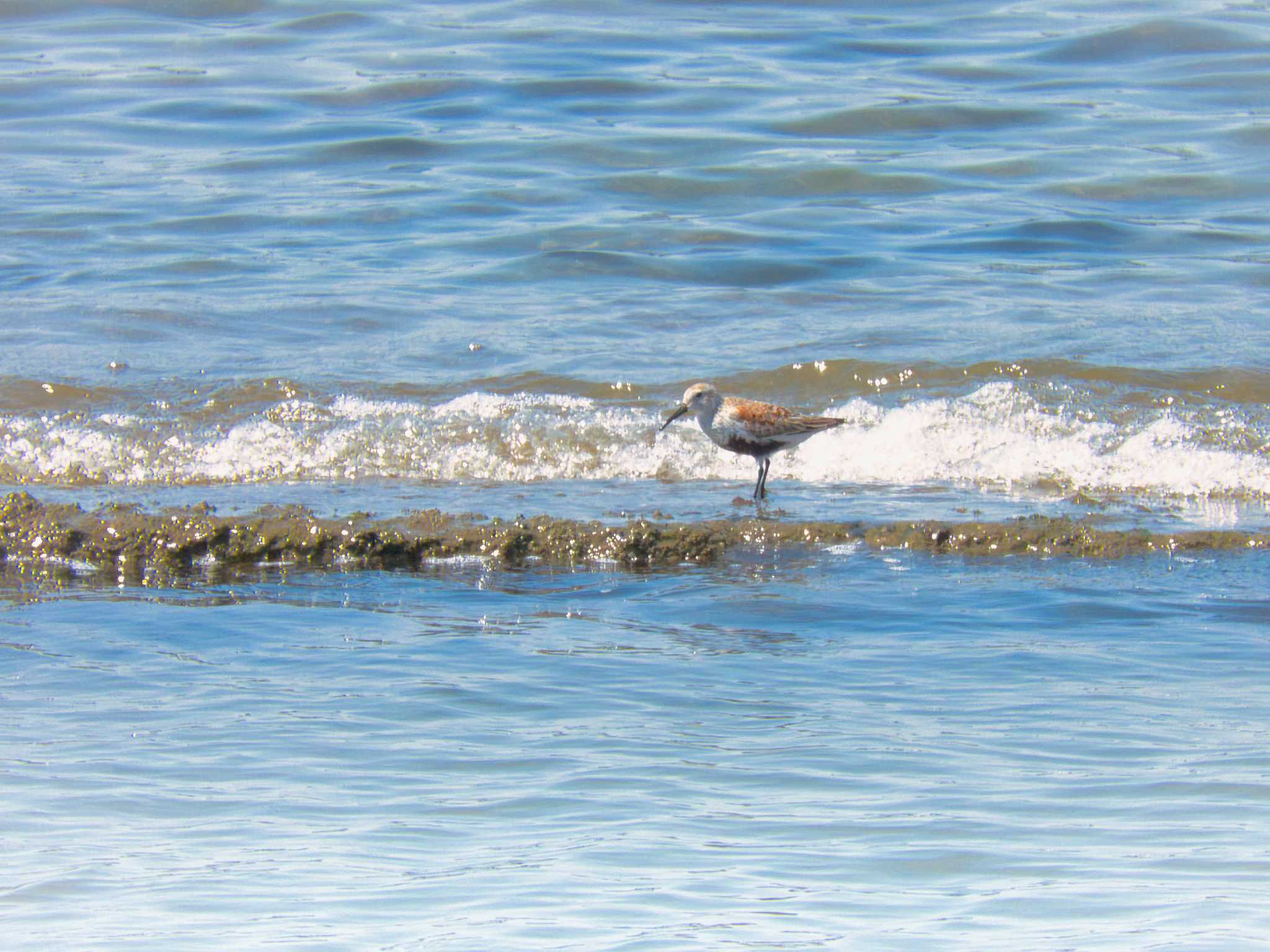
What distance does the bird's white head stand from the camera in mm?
7840

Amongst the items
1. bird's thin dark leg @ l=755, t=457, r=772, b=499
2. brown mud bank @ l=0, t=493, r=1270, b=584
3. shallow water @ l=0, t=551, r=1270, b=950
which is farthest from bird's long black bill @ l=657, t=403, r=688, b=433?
shallow water @ l=0, t=551, r=1270, b=950

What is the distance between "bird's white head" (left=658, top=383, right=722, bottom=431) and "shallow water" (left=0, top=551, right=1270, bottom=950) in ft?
6.44

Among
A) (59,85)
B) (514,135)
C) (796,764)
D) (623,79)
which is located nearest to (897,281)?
(514,135)

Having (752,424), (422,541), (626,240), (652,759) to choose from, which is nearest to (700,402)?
(752,424)

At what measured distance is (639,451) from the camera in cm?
838

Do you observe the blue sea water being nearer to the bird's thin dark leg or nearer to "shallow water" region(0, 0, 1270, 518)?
"shallow water" region(0, 0, 1270, 518)

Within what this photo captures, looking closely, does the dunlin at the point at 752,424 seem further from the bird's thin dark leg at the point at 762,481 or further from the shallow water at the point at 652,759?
the shallow water at the point at 652,759

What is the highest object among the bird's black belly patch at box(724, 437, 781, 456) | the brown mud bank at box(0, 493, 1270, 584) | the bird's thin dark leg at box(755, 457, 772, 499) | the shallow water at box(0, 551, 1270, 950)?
the bird's black belly patch at box(724, 437, 781, 456)

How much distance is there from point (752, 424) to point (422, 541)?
2167 millimetres

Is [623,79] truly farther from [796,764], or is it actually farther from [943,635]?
[796,764]

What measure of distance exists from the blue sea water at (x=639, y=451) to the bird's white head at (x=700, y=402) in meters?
0.38

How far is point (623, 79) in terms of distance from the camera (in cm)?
1659

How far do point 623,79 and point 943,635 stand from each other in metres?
12.5

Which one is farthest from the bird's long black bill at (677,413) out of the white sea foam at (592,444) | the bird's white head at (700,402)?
the white sea foam at (592,444)
